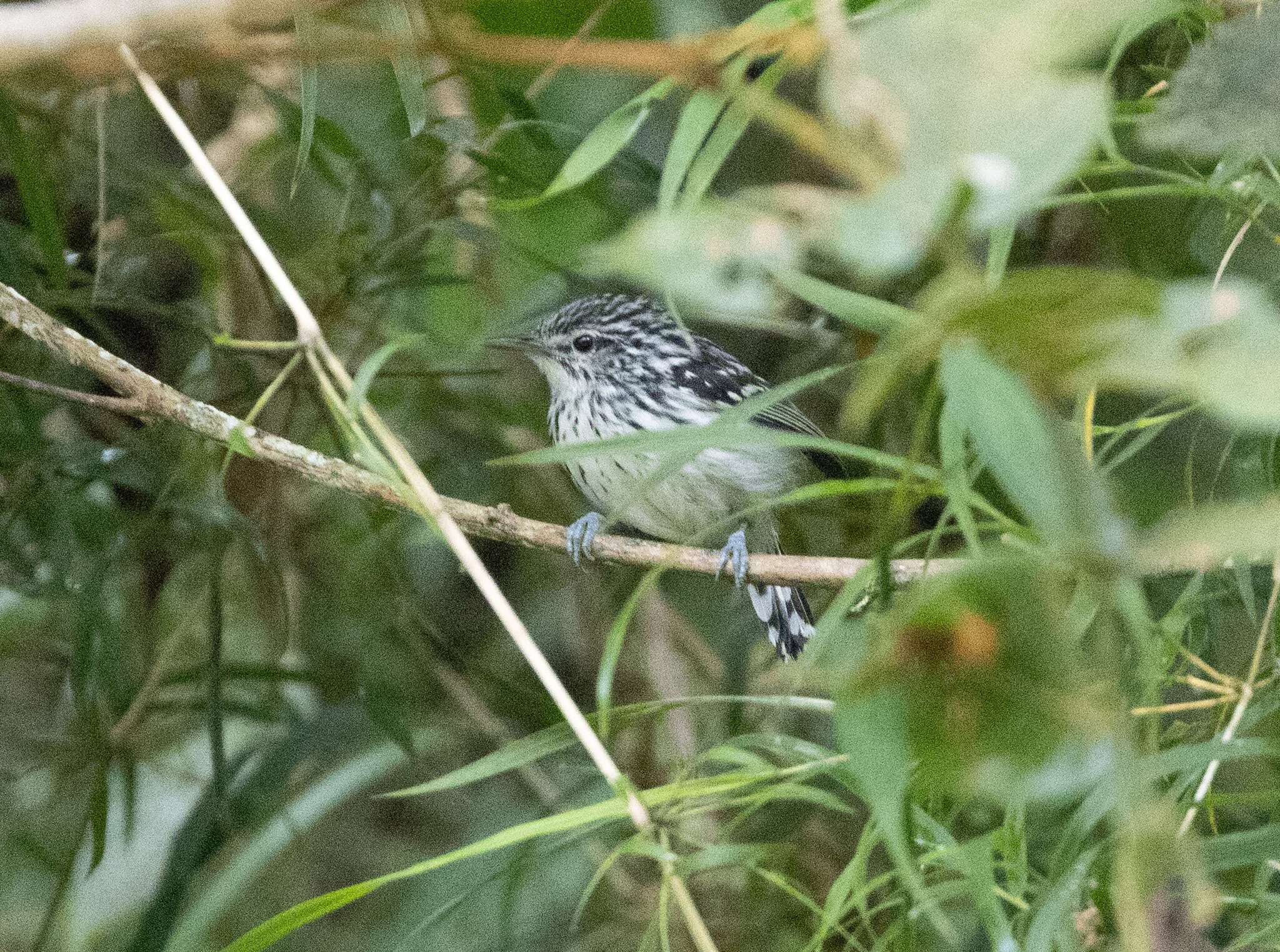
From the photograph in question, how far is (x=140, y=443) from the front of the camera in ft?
5.57

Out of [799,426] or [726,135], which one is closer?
[726,135]

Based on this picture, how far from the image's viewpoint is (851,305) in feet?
2.56

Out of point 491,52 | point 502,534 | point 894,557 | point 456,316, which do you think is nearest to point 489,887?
point 502,534

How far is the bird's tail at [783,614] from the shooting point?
2.04m

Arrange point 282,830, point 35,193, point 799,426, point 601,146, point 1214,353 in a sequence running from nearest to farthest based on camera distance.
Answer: point 1214,353 < point 601,146 < point 35,193 < point 799,426 < point 282,830

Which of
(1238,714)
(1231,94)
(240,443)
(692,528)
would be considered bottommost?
(692,528)

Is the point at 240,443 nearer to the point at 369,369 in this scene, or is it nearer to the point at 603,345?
the point at 369,369

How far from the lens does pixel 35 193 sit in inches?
54.8

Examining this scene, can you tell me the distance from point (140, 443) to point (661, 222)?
4.41 ft

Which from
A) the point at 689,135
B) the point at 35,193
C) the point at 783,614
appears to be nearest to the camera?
the point at 689,135

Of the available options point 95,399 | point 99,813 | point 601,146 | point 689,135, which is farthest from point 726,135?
point 99,813

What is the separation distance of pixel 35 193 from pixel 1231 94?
1.46 metres

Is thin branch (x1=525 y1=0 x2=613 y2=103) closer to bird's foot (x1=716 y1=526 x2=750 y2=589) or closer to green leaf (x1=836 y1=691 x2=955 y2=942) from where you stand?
bird's foot (x1=716 y1=526 x2=750 y2=589)

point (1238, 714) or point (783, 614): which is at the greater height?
point (1238, 714)
